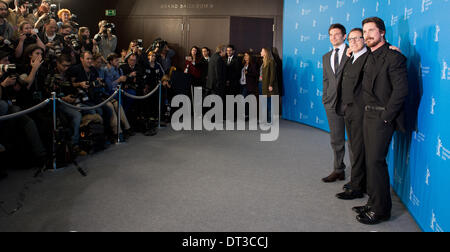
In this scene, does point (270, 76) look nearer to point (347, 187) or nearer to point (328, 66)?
point (328, 66)

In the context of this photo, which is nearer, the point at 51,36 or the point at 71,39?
the point at 51,36

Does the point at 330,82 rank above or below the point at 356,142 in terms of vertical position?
above

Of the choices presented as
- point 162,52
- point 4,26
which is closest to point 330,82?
point 4,26

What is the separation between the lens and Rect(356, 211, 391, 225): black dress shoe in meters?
3.09

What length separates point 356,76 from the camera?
11.0ft

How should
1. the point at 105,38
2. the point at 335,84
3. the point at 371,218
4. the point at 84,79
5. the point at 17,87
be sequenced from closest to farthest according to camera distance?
the point at 371,218 < the point at 335,84 < the point at 17,87 < the point at 84,79 < the point at 105,38

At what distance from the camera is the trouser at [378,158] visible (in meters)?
2.99

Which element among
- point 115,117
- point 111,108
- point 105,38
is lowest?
point 115,117

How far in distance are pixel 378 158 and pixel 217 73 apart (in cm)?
539

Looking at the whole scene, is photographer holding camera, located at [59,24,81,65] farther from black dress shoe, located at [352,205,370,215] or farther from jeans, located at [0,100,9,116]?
black dress shoe, located at [352,205,370,215]

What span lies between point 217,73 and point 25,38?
380 centimetres

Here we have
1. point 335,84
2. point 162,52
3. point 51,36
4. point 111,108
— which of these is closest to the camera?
point 335,84

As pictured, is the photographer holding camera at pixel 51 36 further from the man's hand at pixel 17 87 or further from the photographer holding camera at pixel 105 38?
the photographer holding camera at pixel 105 38

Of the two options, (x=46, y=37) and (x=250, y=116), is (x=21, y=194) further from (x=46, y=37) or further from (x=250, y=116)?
(x=250, y=116)
